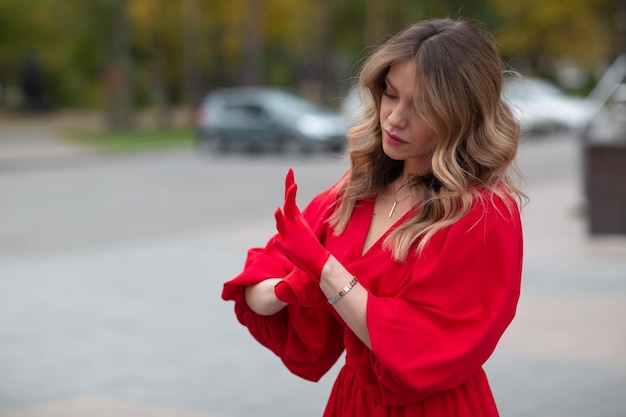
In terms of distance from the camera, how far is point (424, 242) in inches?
Result: 89.3

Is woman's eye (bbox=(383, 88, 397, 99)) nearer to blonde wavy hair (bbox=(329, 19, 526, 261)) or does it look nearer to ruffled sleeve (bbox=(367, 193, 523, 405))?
blonde wavy hair (bbox=(329, 19, 526, 261))

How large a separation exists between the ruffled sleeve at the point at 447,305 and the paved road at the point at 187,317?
3.02m

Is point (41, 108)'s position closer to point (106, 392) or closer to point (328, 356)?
point (106, 392)

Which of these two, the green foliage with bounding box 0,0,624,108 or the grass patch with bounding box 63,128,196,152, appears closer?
the grass patch with bounding box 63,128,196,152

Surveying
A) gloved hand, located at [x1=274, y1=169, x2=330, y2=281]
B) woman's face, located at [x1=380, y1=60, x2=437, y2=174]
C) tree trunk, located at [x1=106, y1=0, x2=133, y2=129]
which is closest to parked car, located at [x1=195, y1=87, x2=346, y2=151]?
tree trunk, located at [x1=106, y1=0, x2=133, y2=129]

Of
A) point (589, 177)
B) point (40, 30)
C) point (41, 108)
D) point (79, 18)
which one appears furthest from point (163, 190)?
point (40, 30)

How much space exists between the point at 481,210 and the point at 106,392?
3.81 m

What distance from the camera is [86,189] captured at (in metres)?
18.1

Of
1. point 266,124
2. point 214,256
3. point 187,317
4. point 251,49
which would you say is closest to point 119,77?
point 251,49

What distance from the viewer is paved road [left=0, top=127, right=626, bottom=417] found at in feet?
18.1

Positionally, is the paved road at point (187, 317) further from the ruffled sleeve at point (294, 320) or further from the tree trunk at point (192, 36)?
the tree trunk at point (192, 36)

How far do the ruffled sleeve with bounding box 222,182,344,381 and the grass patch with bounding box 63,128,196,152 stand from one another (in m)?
25.6

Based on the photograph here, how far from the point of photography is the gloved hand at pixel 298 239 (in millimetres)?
2279

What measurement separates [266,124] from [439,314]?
2382 cm
